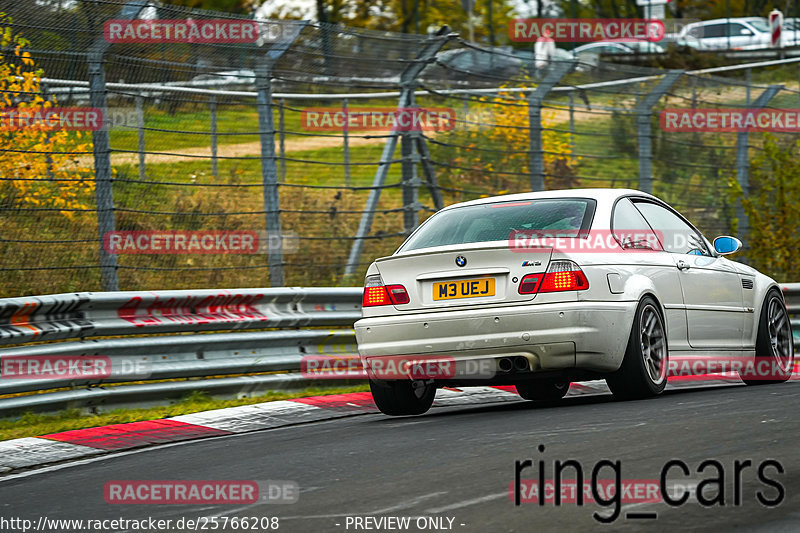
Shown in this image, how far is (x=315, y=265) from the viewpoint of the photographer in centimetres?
1117

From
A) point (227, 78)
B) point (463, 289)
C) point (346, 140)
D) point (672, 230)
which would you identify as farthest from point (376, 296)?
point (346, 140)

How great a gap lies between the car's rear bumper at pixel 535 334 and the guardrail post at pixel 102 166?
9.08 feet

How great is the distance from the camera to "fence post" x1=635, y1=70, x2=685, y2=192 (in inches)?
552

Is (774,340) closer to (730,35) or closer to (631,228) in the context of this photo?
(631,228)

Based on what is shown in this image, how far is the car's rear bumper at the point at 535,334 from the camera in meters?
7.39

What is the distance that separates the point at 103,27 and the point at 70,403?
295 centimetres

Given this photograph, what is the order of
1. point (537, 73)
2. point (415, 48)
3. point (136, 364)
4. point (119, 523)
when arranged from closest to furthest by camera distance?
point (119, 523) < point (136, 364) < point (415, 48) < point (537, 73)

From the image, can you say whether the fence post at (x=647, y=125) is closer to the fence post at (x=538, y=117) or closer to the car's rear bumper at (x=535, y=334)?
the fence post at (x=538, y=117)

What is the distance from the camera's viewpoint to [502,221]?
8.12m

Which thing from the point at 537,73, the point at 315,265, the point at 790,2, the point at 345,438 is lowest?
the point at 345,438

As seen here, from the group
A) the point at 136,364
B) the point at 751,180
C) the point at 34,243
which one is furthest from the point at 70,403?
the point at 751,180

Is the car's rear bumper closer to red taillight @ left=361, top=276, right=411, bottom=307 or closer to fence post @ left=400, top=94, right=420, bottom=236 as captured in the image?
red taillight @ left=361, top=276, right=411, bottom=307

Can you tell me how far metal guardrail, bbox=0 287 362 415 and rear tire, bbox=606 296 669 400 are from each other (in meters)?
2.85

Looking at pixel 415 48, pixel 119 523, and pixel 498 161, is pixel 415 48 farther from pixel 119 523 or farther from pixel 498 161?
pixel 119 523
